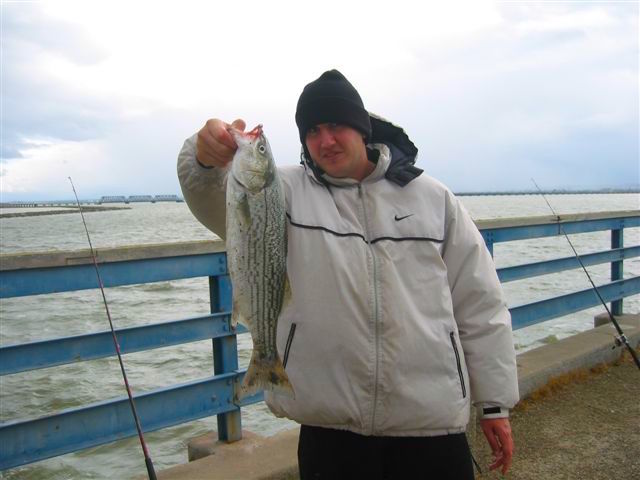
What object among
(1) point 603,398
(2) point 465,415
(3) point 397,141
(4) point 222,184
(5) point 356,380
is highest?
(3) point 397,141

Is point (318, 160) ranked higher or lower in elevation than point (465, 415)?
higher

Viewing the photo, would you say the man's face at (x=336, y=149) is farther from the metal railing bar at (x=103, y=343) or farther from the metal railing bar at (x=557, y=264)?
the metal railing bar at (x=557, y=264)

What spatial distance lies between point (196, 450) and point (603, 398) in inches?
A: 136

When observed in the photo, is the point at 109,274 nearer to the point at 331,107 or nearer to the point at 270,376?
the point at 270,376

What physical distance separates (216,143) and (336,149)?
0.51m

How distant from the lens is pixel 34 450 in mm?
2926

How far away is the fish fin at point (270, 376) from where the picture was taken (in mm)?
2107

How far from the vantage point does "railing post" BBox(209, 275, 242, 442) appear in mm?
3646

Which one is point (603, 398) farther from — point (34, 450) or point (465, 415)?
point (34, 450)

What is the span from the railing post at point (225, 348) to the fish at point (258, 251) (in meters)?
1.54

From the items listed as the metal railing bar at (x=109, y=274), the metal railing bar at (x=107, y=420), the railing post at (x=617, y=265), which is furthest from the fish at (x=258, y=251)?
the railing post at (x=617, y=265)

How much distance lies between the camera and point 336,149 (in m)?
2.34

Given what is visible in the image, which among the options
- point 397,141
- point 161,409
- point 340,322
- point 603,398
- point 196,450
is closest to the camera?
point 340,322

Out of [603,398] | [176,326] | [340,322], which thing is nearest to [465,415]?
[340,322]
